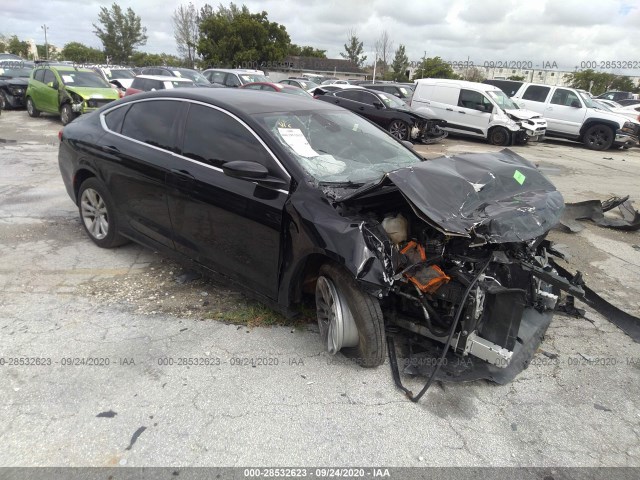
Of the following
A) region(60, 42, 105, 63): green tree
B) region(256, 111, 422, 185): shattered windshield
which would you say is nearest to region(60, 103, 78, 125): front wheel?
region(256, 111, 422, 185): shattered windshield

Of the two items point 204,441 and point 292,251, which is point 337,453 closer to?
point 204,441

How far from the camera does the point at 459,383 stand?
3.00m

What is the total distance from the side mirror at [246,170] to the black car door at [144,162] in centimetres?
85

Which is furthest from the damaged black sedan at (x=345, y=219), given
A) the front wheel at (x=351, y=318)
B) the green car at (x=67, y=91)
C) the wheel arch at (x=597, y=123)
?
the wheel arch at (x=597, y=123)

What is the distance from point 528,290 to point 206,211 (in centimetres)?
247

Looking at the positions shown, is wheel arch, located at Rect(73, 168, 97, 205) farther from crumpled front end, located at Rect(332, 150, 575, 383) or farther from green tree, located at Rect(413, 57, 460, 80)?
green tree, located at Rect(413, 57, 460, 80)

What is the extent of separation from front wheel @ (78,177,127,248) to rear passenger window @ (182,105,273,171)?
4.26 ft

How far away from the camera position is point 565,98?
629 inches

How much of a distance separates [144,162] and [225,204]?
108 centimetres

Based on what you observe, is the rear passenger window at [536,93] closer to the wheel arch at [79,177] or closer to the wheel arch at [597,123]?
the wheel arch at [597,123]

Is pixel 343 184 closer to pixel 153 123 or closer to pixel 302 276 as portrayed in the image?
pixel 302 276

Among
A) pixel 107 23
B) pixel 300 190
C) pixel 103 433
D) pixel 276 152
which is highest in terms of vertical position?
pixel 107 23

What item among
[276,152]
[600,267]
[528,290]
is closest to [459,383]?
[528,290]

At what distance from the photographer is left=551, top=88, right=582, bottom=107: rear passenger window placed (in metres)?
15.8
